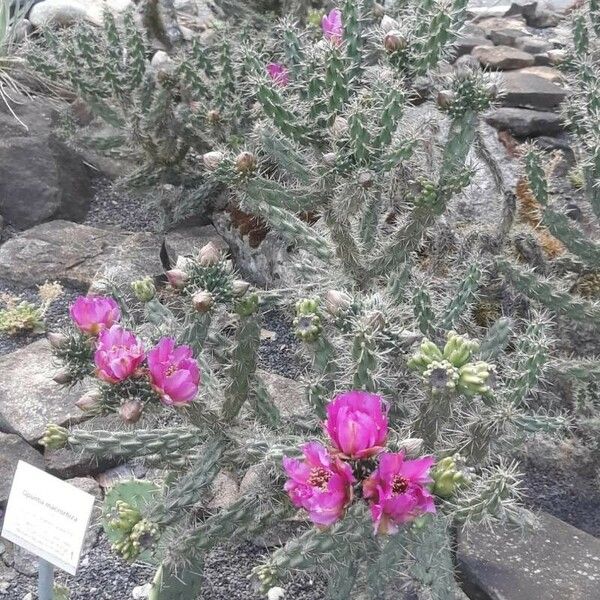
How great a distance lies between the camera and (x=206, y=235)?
4094mm

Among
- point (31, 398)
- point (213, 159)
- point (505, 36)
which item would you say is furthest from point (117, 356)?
point (505, 36)

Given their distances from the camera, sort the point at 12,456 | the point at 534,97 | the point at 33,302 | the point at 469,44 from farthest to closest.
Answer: the point at 469,44 < the point at 534,97 < the point at 33,302 < the point at 12,456

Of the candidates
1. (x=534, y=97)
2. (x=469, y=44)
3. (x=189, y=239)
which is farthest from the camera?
(x=469, y=44)

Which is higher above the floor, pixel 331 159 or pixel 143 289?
pixel 331 159

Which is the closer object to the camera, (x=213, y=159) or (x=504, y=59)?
(x=213, y=159)

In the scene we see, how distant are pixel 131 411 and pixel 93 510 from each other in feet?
4.10

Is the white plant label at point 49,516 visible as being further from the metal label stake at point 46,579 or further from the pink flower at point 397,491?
the pink flower at point 397,491

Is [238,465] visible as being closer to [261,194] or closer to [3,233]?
[261,194]

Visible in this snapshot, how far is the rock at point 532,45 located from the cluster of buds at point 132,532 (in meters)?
4.75

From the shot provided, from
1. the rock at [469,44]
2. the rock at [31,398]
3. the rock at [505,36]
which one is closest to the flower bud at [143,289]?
the rock at [31,398]

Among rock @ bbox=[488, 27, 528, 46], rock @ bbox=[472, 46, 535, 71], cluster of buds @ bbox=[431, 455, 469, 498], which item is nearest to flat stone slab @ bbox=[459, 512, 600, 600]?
cluster of buds @ bbox=[431, 455, 469, 498]

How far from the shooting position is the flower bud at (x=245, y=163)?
253 centimetres

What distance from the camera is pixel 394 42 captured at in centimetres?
277

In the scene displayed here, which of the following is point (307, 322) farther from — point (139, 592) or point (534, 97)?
point (534, 97)
